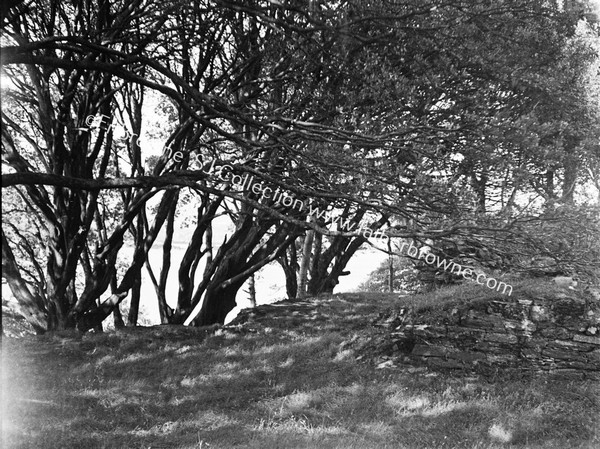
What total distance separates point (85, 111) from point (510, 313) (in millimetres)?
10670

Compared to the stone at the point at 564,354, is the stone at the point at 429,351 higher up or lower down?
higher up

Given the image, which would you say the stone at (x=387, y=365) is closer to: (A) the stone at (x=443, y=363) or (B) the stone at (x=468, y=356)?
(A) the stone at (x=443, y=363)

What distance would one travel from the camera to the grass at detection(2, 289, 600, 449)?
6.89m

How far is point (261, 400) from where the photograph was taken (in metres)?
8.55

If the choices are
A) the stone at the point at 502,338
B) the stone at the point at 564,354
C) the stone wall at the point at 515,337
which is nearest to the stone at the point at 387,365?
the stone wall at the point at 515,337

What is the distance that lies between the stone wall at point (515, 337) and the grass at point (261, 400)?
318 mm

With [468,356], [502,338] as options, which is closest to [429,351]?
[468,356]

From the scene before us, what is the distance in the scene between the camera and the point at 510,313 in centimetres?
957

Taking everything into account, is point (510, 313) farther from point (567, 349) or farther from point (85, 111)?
point (85, 111)

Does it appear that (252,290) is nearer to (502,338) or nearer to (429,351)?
(429,351)

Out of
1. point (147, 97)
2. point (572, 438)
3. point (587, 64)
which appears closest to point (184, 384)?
point (572, 438)

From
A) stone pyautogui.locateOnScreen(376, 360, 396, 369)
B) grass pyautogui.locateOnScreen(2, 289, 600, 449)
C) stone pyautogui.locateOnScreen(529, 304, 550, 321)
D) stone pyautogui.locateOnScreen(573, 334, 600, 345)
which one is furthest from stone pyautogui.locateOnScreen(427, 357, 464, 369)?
stone pyautogui.locateOnScreen(573, 334, 600, 345)

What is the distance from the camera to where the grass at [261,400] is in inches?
271

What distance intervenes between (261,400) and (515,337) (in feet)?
15.9
